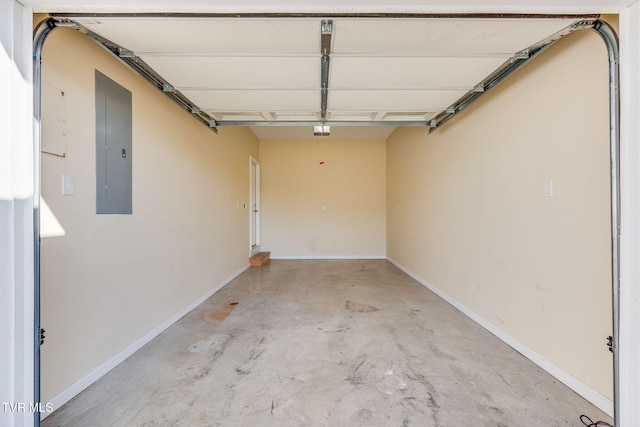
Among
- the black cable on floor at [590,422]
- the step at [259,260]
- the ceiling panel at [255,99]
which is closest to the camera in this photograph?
the black cable on floor at [590,422]

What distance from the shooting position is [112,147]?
2.08 metres

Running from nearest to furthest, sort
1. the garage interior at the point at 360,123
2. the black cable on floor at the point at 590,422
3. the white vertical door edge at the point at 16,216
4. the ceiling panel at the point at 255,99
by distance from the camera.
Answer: the white vertical door edge at the point at 16,216 → the black cable on floor at the point at 590,422 → the garage interior at the point at 360,123 → the ceiling panel at the point at 255,99

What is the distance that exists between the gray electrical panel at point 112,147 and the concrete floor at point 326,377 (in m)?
1.24

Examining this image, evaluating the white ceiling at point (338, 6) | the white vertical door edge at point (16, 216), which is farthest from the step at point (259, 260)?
the white ceiling at point (338, 6)

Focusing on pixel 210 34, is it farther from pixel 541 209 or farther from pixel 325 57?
pixel 541 209

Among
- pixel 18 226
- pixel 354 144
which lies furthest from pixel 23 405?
pixel 354 144

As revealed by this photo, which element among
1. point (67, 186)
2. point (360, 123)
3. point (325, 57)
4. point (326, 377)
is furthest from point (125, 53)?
point (326, 377)

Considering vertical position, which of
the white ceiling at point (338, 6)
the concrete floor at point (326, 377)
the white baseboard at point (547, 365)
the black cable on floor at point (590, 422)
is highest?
the white ceiling at point (338, 6)

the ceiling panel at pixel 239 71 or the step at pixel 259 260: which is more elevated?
the ceiling panel at pixel 239 71

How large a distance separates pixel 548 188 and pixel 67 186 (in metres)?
3.21

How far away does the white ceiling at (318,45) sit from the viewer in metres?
1.35

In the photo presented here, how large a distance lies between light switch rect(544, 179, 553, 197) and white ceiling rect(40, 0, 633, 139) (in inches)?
36.5

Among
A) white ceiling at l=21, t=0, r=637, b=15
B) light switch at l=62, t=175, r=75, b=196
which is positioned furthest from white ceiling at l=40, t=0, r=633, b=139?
light switch at l=62, t=175, r=75, b=196

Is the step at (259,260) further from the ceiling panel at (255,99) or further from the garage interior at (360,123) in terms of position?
the ceiling panel at (255,99)
